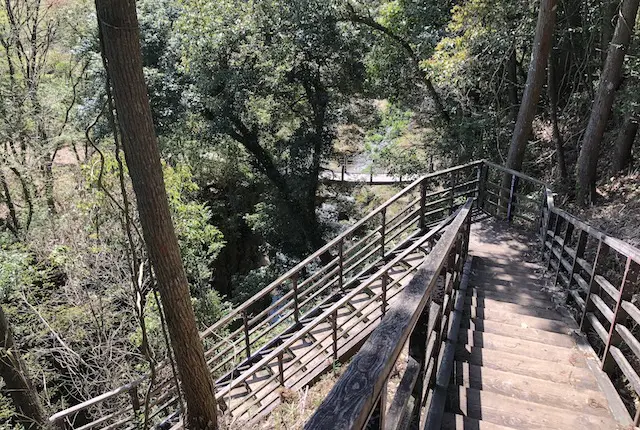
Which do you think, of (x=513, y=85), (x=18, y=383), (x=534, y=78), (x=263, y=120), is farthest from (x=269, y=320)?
(x=263, y=120)

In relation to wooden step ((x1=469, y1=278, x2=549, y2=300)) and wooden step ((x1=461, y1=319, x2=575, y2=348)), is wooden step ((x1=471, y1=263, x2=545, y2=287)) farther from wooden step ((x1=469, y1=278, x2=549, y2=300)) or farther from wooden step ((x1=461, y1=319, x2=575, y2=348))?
wooden step ((x1=461, y1=319, x2=575, y2=348))

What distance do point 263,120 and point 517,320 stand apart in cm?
1224

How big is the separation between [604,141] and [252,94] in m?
9.68

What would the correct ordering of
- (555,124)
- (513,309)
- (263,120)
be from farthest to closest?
1. (263,120)
2. (555,124)
3. (513,309)

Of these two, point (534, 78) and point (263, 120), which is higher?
point (534, 78)

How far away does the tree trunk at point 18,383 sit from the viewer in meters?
6.68

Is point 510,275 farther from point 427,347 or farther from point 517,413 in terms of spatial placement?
point 427,347

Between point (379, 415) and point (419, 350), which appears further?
point (419, 350)

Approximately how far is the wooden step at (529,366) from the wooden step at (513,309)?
36.6 inches

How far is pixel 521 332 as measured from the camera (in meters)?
4.09

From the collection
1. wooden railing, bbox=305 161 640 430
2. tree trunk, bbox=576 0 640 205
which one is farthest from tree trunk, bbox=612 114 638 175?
wooden railing, bbox=305 161 640 430

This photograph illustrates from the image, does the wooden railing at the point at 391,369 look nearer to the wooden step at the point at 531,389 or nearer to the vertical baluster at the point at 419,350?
the vertical baluster at the point at 419,350

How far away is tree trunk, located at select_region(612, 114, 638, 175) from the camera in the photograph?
785 cm

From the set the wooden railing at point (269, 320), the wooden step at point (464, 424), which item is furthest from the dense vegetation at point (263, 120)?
the wooden step at point (464, 424)
